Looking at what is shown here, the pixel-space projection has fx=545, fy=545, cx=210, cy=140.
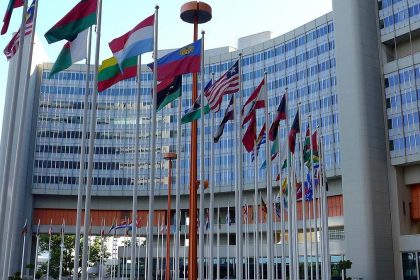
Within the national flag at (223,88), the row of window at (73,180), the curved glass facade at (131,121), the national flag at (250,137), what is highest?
the curved glass facade at (131,121)

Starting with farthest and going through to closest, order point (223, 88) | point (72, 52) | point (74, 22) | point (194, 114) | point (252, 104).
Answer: point (252, 104) → point (223, 88) → point (194, 114) → point (72, 52) → point (74, 22)

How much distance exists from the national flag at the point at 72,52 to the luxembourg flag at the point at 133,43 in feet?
5.86

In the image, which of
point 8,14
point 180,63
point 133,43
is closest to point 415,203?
point 180,63

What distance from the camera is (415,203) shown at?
→ 225ft

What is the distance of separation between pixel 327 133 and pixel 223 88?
180 feet

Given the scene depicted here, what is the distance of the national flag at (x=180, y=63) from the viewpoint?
2305 centimetres

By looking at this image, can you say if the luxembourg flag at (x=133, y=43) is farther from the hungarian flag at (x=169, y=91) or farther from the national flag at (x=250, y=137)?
the national flag at (x=250, y=137)

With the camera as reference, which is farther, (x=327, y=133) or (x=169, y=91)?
(x=327, y=133)

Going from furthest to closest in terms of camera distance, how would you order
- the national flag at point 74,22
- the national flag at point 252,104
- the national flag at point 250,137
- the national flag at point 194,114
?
the national flag at point 250,137 < the national flag at point 252,104 < the national flag at point 194,114 < the national flag at point 74,22

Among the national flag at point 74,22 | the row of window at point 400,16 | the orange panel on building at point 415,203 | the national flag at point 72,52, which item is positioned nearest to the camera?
the national flag at point 74,22

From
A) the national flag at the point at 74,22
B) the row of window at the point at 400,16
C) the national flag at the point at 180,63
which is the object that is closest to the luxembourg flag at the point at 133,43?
the national flag at the point at 74,22

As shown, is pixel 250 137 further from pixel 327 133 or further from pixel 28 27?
pixel 327 133

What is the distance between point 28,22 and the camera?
68.0 ft

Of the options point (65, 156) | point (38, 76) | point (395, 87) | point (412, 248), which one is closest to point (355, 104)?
point (395, 87)
